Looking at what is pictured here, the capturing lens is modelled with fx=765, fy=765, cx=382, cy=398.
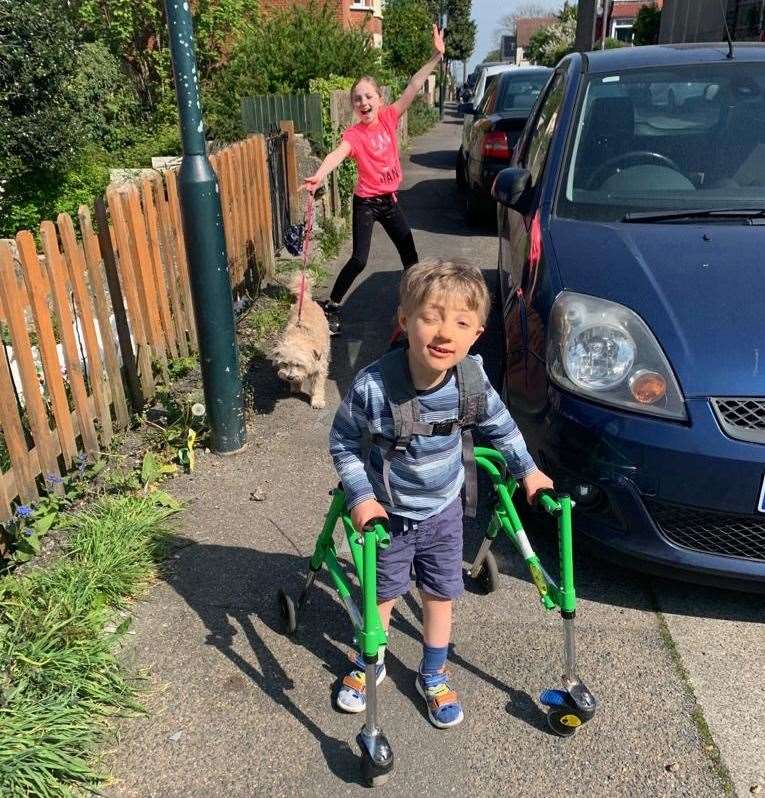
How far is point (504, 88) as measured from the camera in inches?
411

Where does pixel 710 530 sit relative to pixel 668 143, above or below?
below

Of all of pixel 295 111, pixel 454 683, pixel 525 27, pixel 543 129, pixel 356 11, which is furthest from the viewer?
pixel 525 27

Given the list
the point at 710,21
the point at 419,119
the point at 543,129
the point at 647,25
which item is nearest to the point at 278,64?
the point at 543,129

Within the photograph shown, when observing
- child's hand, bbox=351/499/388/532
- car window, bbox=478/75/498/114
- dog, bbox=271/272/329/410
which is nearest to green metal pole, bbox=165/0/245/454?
dog, bbox=271/272/329/410

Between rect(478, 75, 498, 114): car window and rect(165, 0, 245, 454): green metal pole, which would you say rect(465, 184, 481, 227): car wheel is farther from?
rect(165, 0, 245, 454): green metal pole

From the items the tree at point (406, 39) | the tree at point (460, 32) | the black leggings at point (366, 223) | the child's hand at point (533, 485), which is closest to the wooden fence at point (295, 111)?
the black leggings at point (366, 223)

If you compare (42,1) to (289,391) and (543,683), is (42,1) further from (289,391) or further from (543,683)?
(543,683)

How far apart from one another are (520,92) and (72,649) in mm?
9633

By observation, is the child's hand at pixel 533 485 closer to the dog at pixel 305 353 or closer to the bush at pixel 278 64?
the dog at pixel 305 353

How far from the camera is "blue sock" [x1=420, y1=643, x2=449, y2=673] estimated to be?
2.44 m

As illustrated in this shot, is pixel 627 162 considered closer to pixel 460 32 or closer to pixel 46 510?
pixel 46 510

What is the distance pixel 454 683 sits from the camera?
2570 mm

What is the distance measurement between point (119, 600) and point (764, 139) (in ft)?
11.3

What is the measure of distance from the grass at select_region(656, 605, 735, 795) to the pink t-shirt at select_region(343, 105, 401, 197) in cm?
397
